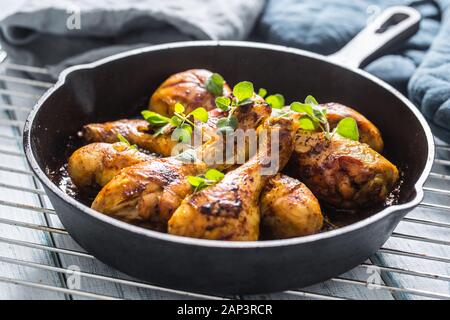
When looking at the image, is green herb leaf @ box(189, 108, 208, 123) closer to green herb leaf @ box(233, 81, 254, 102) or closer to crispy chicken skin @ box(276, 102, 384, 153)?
green herb leaf @ box(233, 81, 254, 102)

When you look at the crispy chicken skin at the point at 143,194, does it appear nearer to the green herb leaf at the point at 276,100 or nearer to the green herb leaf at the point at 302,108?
the green herb leaf at the point at 302,108

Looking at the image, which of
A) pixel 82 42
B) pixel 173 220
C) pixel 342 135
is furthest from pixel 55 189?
pixel 82 42

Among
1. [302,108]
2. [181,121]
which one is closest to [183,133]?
[181,121]

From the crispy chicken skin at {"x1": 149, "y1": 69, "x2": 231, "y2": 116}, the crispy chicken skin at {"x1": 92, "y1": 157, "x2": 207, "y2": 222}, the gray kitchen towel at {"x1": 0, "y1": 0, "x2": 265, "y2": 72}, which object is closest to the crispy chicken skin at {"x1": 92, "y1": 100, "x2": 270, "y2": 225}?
the crispy chicken skin at {"x1": 92, "y1": 157, "x2": 207, "y2": 222}

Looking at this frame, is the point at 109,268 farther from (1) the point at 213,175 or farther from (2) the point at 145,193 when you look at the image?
(1) the point at 213,175

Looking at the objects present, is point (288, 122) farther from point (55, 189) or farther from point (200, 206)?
point (55, 189)
